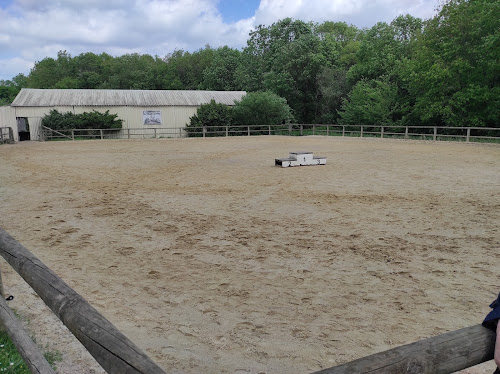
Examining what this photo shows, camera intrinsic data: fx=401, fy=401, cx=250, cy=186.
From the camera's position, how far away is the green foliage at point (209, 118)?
33.9 meters

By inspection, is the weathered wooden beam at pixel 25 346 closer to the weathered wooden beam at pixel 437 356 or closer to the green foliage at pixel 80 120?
the weathered wooden beam at pixel 437 356

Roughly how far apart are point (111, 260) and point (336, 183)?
7.05 m

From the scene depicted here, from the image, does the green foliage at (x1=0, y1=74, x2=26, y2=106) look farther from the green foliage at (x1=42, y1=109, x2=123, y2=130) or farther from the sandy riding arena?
the sandy riding arena

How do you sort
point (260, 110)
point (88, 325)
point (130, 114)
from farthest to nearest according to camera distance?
point (260, 110)
point (130, 114)
point (88, 325)

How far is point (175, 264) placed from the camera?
5191 millimetres

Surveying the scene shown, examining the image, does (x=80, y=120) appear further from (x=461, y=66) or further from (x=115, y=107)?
(x=461, y=66)

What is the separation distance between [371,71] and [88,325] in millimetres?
38890

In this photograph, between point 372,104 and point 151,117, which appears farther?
point 151,117

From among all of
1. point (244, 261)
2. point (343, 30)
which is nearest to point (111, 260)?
point (244, 261)

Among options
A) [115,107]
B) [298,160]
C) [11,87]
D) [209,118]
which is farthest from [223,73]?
[11,87]

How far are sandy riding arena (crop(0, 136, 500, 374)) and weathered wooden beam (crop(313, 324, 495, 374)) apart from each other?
1741 mm

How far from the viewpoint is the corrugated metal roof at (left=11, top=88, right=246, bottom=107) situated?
3181 cm

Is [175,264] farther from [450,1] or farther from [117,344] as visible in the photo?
[450,1]

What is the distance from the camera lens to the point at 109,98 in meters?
34.3
